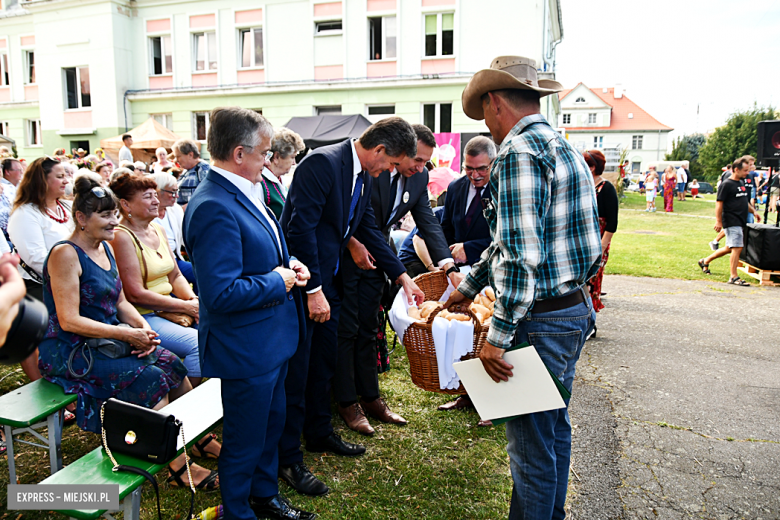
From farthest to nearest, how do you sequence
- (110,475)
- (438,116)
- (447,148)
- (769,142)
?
(438,116)
(447,148)
(769,142)
(110,475)

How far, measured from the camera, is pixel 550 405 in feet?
6.76

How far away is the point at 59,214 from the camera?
4578mm

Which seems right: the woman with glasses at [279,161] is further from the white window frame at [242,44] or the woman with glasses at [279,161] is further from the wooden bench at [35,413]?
the white window frame at [242,44]

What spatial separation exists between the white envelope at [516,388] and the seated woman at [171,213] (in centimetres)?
296

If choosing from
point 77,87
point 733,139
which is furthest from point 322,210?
point 733,139

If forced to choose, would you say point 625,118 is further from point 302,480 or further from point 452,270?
point 302,480

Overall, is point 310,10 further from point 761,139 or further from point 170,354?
point 170,354

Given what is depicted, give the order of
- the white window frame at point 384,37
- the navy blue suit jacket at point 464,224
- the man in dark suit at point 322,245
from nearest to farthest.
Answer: the man in dark suit at point 322,245 < the navy blue suit jacket at point 464,224 < the white window frame at point 384,37

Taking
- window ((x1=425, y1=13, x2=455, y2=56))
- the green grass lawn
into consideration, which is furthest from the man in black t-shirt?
window ((x1=425, y1=13, x2=455, y2=56))

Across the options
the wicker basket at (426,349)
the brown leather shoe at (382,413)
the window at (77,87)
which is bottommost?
the brown leather shoe at (382,413)

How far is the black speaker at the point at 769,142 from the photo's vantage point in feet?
33.5

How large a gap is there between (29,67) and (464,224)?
1163 inches

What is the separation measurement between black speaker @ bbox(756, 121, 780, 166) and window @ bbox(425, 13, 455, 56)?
11.9 m

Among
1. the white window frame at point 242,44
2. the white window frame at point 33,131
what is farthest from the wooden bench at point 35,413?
the white window frame at point 33,131
